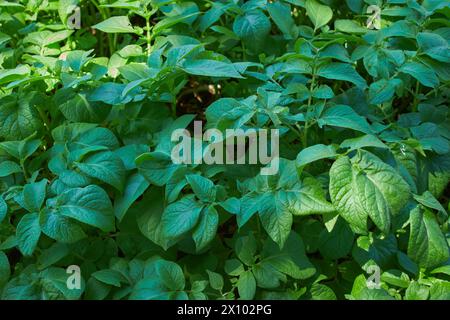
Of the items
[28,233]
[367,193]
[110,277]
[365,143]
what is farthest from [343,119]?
[28,233]

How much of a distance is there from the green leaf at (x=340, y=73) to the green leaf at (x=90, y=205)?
1.97 ft

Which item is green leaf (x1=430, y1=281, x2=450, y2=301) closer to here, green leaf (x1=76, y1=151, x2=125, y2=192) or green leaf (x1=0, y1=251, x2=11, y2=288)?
green leaf (x1=76, y1=151, x2=125, y2=192)

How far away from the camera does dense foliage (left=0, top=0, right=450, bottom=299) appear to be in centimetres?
138

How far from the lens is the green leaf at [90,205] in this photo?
1398mm

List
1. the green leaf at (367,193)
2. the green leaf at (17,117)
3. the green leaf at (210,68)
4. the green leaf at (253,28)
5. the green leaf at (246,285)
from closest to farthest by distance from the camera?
the green leaf at (367,193) → the green leaf at (246,285) → the green leaf at (210,68) → the green leaf at (17,117) → the green leaf at (253,28)

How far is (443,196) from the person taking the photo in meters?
1.85

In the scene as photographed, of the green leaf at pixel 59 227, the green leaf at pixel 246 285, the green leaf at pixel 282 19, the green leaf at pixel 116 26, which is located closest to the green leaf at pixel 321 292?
the green leaf at pixel 246 285

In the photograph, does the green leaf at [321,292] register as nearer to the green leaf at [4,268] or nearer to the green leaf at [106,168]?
the green leaf at [106,168]

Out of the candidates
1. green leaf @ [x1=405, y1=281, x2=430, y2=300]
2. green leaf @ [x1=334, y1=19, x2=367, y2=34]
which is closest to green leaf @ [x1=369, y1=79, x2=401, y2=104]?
green leaf @ [x1=334, y1=19, x2=367, y2=34]

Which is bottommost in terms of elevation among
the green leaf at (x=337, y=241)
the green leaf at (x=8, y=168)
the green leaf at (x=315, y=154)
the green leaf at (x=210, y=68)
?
the green leaf at (x=337, y=241)
